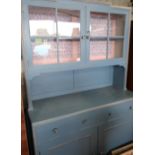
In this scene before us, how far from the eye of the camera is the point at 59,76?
6.00ft

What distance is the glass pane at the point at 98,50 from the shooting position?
5.77 ft

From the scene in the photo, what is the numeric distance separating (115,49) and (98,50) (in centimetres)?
27

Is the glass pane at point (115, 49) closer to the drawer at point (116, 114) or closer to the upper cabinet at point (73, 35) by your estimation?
the upper cabinet at point (73, 35)

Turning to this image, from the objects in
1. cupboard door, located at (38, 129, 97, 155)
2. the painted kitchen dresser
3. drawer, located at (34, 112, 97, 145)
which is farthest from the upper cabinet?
cupboard door, located at (38, 129, 97, 155)

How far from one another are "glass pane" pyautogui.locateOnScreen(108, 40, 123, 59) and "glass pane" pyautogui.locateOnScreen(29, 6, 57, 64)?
0.74 metres

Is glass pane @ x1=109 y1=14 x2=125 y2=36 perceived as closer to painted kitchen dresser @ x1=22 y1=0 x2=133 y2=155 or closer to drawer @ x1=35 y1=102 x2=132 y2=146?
painted kitchen dresser @ x1=22 y1=0 x2=133 y2=155

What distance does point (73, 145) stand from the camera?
1.50m

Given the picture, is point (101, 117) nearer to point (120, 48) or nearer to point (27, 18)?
point (120, 48)

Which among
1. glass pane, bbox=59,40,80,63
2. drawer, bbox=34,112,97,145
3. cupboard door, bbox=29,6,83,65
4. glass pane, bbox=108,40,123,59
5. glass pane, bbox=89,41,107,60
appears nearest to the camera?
drawer, bbox=34,112,97,145

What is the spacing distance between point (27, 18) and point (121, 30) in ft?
3.84

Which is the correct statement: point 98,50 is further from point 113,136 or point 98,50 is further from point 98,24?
point 113,136

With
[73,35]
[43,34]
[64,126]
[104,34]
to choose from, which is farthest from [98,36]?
[64,126]

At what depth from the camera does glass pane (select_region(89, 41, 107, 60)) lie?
1758 millimetres
